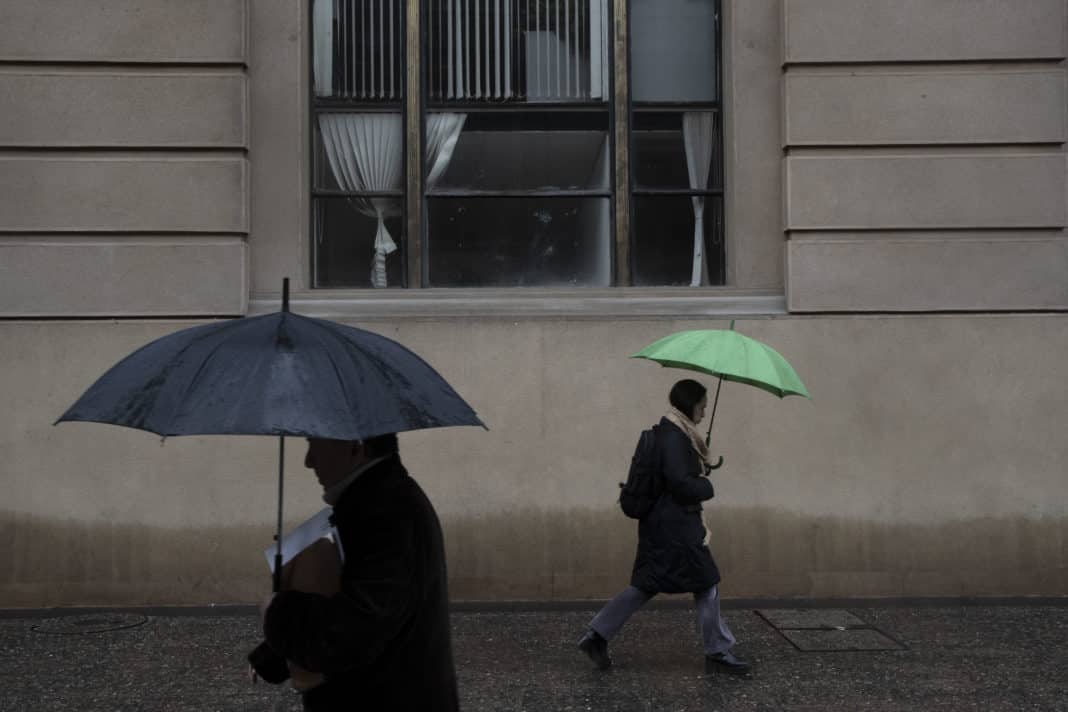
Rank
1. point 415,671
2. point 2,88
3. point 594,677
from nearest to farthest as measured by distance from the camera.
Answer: point 415,671 → point 594,677 → point 2,88

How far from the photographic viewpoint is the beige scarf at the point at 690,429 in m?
6.85

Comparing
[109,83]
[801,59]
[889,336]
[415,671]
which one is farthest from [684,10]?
[415,671]

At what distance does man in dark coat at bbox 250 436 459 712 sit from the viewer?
279 centimetres

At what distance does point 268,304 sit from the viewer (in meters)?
9.17

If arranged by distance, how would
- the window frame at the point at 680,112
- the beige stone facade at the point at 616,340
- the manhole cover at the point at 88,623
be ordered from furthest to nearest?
the window frame at the point at 680,112 < the beige stone facade at the point at 616,340 < the manhole cover at the point at 88,623

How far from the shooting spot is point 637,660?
7.21 metres

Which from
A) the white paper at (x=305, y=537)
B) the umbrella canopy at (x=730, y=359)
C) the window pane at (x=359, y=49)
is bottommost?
the white paper at (x=305, y=537)

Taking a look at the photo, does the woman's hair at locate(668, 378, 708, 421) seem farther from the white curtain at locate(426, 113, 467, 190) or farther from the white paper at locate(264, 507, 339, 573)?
the white paper at locate(264, 507, 339, 573)

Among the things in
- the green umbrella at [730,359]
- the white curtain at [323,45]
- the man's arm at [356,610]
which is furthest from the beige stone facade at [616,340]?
the man's arm at [356,610]

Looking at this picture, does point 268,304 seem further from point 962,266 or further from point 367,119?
point 962,266

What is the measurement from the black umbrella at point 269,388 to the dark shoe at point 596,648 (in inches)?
159

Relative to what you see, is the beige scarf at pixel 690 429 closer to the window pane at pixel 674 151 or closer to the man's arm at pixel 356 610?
the window pane at pixel 674 151

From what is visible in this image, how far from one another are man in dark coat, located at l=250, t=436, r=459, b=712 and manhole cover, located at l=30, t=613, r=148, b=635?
5.63 m

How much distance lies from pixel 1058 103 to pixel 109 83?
267 inches
